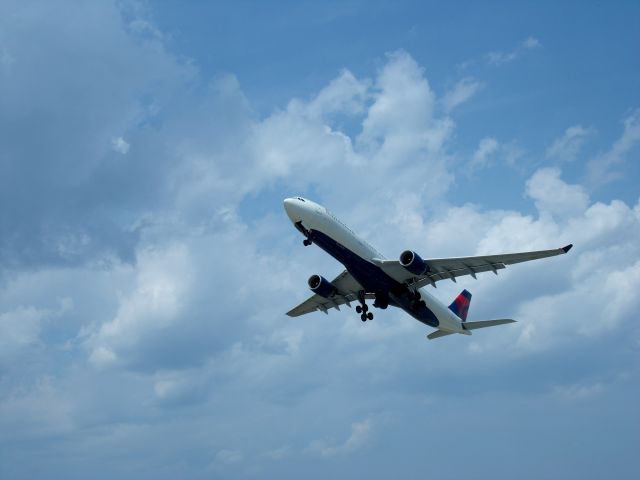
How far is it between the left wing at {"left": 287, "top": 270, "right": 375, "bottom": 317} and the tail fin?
13.1 meters

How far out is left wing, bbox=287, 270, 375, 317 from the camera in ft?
204

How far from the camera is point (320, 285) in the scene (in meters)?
60.7

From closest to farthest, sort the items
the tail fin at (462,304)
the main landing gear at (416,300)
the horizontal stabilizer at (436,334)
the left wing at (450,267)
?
the left wing at (450,267)
the main landing gear at (416,300)
the horizontal stabilizer at (436,334)
the tail fin at (462,304)

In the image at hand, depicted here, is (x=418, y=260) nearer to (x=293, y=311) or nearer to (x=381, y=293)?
(x=381, y=293)

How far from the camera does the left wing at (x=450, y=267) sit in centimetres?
5278

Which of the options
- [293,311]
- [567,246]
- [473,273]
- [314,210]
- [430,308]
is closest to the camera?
[567,246]

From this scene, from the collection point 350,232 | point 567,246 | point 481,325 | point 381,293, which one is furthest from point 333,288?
point 567,246

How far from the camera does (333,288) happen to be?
62125mm

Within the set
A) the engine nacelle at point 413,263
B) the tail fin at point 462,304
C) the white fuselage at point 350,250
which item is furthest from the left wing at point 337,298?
the tail fin at point 462,304

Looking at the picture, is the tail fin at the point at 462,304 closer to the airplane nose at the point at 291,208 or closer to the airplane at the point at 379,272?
the airplane at the point at 379,272

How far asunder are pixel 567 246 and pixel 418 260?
11.0 m

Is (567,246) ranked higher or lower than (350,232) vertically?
lower

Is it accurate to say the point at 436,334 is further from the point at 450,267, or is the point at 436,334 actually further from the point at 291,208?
the point at 291,208

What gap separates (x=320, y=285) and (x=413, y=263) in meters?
10.5
